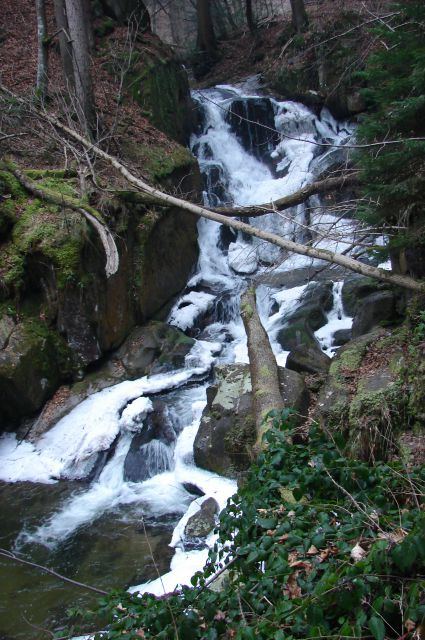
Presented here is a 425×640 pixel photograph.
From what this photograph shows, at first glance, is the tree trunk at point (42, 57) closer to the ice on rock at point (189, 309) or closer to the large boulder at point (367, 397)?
the ice on rock at point (189, 309)

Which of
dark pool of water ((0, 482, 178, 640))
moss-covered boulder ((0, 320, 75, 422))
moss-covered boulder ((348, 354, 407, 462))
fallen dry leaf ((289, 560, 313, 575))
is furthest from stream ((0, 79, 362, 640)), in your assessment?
moss-covered boulder ((348, 354, 407, 462))

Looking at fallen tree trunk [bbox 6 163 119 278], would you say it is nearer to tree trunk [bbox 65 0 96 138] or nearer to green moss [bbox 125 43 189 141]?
tree trunk [bbox 65 0 96 138]

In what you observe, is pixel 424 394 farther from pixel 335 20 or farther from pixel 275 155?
pixel 335 20

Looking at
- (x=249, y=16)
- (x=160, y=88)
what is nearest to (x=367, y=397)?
(x=160, y=88)

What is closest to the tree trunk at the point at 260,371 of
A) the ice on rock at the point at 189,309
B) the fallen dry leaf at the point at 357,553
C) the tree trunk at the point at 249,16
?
the fallen dry leaf at the point at 357,553

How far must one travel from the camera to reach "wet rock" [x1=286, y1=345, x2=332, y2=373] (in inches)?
310

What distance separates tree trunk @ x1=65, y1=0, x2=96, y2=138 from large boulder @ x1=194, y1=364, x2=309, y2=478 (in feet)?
21.2

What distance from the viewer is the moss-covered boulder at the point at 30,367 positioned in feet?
26.2

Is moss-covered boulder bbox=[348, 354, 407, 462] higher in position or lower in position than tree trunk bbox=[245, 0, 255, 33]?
lower

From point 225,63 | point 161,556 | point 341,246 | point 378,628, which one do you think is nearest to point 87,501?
point 161,556

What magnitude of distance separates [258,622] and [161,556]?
371 centimetres

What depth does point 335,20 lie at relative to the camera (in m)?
17.3

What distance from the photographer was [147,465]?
7.37 m

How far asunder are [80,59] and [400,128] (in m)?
8.05
